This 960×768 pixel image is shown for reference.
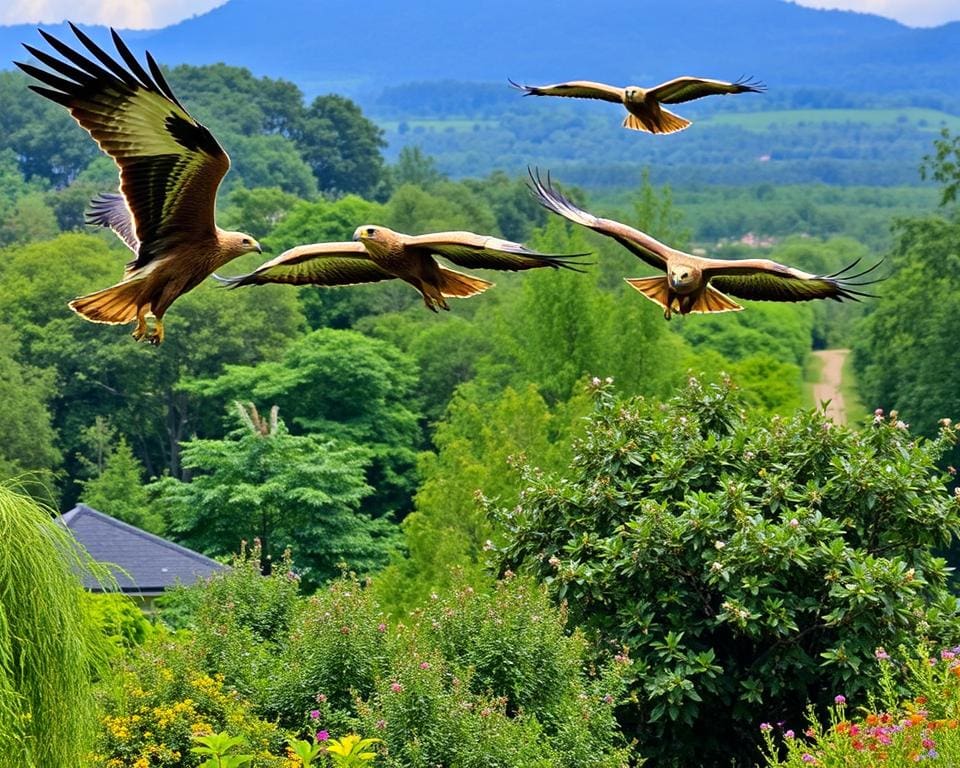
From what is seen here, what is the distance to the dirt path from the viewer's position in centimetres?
8414

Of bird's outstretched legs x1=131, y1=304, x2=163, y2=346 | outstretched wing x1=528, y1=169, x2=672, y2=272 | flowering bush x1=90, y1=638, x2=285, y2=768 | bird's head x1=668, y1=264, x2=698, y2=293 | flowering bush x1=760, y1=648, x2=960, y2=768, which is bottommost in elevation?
flowering bush x1=90, y1=638, x2=285, y2=768

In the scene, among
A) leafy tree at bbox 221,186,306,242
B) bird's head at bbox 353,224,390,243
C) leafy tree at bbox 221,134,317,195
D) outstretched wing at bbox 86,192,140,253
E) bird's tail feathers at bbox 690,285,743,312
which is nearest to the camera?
bird's head at bbox 353,224,390,243

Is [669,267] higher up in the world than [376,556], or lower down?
higher up

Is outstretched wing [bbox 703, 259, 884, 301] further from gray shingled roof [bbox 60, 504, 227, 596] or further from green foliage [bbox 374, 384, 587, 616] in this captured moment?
gray shingled roof [bbox 60, 504, 227, 596]

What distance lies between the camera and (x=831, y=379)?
98.4 metres

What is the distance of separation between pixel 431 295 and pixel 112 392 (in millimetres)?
59149

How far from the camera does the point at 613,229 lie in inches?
237

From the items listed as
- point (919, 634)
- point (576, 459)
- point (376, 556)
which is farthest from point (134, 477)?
point (919, 634)

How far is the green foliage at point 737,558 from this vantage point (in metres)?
15.8

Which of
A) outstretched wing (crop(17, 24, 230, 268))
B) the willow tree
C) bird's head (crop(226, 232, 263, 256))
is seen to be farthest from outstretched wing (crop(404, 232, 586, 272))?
the willow tree

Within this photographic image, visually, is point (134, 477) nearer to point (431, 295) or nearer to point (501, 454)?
point (501, 454)

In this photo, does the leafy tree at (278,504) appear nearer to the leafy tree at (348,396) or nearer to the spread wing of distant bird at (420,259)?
the leafy tree at (348,396)

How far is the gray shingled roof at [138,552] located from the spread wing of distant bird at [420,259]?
102 feet

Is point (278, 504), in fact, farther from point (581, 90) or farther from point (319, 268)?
point (581, 90)
